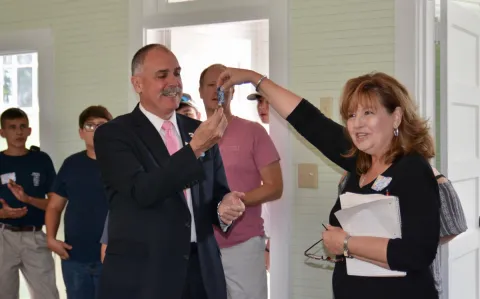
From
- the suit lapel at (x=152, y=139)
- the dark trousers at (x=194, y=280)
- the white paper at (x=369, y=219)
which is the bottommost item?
the dark trousers at (x=194, y=280)

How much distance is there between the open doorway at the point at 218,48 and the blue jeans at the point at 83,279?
1047 millimetres

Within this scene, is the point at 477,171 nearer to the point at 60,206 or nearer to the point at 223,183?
the point at 223,183

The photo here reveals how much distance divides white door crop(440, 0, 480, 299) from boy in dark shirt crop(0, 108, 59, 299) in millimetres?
2533

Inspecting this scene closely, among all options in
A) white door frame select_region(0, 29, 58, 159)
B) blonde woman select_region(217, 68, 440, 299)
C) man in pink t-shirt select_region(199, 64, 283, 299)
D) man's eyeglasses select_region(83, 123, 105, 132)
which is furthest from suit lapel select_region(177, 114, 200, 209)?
white door frame select_region(0, 29, 58, 159)

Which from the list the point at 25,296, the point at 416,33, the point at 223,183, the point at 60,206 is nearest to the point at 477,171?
the point at 416,33

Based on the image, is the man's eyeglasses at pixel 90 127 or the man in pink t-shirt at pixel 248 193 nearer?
the man in pink t-shirt at pixel 248 193

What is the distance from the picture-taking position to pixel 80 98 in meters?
4.46

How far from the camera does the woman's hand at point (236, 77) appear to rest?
8.24ft

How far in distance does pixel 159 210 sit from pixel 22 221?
7.44 ft

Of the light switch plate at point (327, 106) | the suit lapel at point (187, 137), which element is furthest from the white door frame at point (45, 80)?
the suit lapel at point (187, 137)

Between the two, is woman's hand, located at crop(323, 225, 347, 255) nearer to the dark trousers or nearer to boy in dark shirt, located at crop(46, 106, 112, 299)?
the dark trousers

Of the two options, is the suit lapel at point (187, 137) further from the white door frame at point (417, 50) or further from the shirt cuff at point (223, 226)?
the white door frame at point (417, 50)

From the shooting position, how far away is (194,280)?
2268 millimetres

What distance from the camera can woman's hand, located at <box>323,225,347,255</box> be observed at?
1.97 meters
